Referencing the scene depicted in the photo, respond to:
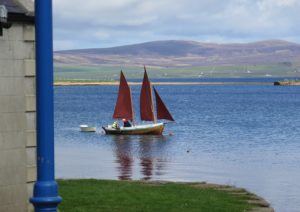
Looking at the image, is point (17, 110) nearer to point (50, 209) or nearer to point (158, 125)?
point (50, 209)

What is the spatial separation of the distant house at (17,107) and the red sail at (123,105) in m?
70.9

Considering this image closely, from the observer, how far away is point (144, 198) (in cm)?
2258

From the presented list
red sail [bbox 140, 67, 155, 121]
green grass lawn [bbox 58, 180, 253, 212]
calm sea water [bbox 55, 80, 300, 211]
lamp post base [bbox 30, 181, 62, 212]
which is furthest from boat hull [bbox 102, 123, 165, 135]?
lamp post base [bbox 30, 181, 62, 212]

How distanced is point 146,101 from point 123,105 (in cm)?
275

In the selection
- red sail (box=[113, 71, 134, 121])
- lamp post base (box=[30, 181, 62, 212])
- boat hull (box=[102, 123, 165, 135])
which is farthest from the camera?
red sail (box=[113, 71, 134, 121])

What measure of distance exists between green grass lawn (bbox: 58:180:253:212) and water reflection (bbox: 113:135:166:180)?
517 inches

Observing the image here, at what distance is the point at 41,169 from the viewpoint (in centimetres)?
Result: 808

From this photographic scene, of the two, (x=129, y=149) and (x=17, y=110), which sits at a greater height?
(x=17, y=110)

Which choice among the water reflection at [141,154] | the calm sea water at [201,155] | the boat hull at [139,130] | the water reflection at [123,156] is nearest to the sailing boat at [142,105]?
the boat hull at [139,130]

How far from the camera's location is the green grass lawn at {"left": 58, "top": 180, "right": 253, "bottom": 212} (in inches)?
816

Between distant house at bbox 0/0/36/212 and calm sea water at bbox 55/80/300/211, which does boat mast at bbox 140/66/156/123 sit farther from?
distant house at bbox 0/0/36/212

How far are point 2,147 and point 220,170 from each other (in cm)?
3122

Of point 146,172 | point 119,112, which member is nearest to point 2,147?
point 146,172

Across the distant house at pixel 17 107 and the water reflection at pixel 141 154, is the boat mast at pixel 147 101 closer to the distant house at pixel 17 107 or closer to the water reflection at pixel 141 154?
the water reflection at pixel 141 154
